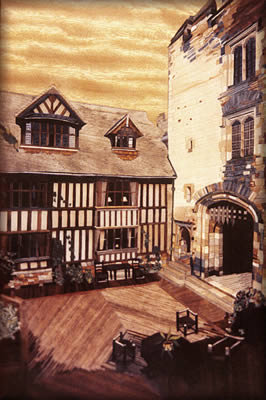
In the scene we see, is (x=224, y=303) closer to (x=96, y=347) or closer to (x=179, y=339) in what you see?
(x=179, y=339)

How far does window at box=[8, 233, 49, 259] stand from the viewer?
5582mm

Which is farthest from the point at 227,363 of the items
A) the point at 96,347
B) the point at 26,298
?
the point at 26,298

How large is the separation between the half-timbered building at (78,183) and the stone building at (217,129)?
2.06 feet

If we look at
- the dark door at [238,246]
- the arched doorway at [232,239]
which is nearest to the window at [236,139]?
the arched doorway at [232,239]

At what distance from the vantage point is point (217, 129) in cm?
600

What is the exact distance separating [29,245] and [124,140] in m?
3.49

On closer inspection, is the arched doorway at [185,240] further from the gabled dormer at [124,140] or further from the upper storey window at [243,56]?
the upper storey window at [243,56]

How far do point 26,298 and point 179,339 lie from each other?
11.2ft

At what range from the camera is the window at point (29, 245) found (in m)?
5.58

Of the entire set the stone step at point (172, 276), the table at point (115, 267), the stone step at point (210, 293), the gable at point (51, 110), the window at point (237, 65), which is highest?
the window at point (237, 65)

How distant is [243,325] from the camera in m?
4.97

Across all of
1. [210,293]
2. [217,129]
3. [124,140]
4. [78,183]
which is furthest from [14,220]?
[217,129]

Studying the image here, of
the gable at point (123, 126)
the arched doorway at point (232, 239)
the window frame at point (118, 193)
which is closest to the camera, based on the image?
the gable at point (123, 126)

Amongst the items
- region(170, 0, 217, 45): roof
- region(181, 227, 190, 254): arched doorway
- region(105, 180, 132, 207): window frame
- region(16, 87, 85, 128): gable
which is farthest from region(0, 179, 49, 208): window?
region(170, 0, 217, 45): roof
